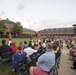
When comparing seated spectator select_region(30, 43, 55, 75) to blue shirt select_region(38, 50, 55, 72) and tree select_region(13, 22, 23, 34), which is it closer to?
blue shirt select_region(38, 50, 55, 72)

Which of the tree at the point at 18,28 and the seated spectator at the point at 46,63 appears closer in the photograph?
the seated spectator at the point at 46,63

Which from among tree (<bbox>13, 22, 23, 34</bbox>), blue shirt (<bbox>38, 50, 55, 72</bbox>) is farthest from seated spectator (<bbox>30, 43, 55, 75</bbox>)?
tree (<bbox>13, 22, 23, 34</bbox>)

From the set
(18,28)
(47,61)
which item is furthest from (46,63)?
(18,28)

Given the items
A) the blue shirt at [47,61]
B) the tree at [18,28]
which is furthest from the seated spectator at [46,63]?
the tree at [18,28]

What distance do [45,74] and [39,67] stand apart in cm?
28

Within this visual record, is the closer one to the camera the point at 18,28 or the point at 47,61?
the point at 47,61

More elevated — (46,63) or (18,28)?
(18,28)

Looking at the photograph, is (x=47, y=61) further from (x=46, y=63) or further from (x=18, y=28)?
(x=18, y=28)

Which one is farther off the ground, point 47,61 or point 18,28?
point 18,28

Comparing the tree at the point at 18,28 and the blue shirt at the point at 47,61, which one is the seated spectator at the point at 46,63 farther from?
the tree at the point at 18,28

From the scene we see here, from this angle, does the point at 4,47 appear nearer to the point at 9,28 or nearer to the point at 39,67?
the point at 39,67

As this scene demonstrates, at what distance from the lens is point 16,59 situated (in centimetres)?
730

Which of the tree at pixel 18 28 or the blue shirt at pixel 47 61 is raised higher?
the tree at pixel 18 28

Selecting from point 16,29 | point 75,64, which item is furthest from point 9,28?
point 75,64
